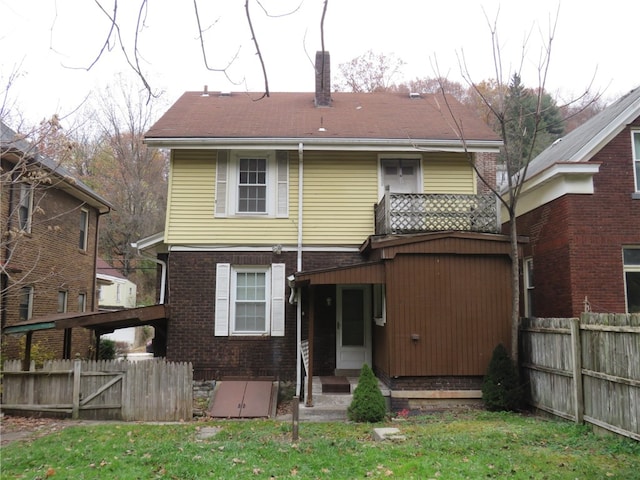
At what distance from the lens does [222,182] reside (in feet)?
43.8

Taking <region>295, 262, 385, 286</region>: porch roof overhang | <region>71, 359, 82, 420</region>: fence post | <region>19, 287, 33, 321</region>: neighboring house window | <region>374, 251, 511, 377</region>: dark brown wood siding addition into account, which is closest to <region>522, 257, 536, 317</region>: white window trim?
<region>374, 251, 511, 377</region>: dark brown wood siding addition

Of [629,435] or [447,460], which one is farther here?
[629,435]

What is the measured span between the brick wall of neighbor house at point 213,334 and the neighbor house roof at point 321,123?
9.46 ft

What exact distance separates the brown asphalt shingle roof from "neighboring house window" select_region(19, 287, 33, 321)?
645 centimetres

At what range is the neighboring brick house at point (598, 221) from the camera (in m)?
11.5

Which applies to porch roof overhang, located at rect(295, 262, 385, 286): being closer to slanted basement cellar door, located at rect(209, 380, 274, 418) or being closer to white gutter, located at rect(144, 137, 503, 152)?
slanted basement cellar door, located at rect(209, 380, 274, 418)

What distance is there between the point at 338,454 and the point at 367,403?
3.03 meters

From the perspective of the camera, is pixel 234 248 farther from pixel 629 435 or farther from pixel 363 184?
pixel 629 435

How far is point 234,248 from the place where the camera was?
13.1 meters

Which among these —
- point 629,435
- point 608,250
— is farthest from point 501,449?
point 608,250

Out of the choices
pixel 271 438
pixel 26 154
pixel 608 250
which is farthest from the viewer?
pixel 608 250

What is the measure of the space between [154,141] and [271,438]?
798cm

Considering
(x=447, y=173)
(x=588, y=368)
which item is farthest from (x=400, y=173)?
(x=588, y=368)

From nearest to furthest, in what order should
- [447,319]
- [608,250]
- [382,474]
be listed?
[382,474]
[447,319]
[608,250]
